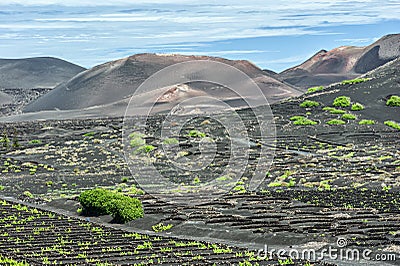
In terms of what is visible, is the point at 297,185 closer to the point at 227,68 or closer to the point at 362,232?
the point at 362,232

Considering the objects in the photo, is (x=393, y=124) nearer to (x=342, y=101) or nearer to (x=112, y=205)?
(x=342, y=101)

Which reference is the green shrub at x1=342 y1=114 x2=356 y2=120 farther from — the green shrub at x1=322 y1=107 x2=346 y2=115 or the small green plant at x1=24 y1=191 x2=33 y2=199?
the small green plant at x1=24 y1=191 x2=33 y2=199

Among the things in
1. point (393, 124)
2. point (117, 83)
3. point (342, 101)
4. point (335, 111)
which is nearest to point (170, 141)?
point (335, 111)

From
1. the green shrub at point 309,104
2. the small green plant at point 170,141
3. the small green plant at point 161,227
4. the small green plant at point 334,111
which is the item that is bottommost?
the small green plant at point 161,227

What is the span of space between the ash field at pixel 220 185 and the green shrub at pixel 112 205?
446 mm

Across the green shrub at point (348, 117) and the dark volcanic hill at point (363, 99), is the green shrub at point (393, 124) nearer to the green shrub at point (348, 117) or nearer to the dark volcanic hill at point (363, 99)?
the dark volcanic hill at point (363, 99)

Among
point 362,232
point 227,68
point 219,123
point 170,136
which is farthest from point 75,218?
point 227,68

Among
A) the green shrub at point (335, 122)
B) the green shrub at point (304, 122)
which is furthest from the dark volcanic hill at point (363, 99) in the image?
the green shrub at point (304, 122)

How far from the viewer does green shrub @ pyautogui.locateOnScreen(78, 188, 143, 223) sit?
37500 mm

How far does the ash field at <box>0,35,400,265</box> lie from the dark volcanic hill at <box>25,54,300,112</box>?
4237 cm

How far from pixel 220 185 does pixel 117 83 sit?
121 metres

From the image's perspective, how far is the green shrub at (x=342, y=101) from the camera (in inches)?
3536

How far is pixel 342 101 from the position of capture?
90.3 metres

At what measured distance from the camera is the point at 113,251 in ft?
91.5
